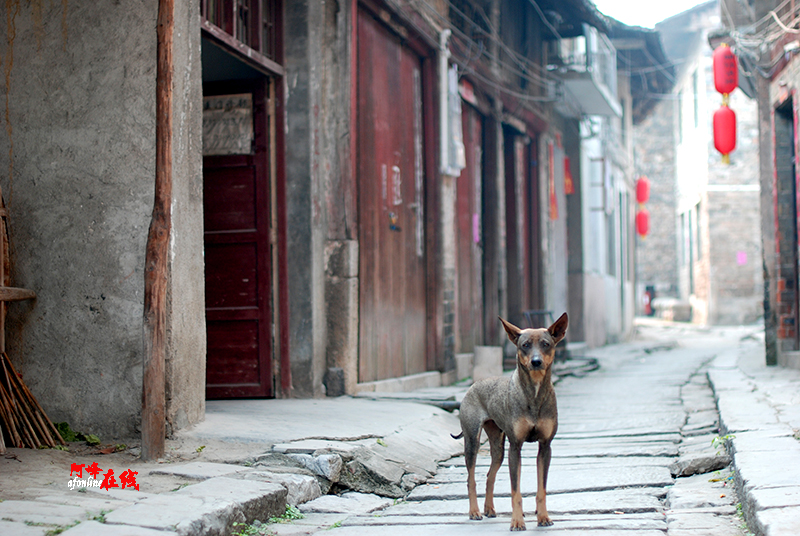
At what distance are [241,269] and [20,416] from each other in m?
2.51

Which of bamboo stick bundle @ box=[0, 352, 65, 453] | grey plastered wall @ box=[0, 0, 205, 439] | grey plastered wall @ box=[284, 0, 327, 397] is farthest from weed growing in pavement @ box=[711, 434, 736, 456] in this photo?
bamboo stick bundle @ box=[0, 352, 65, 453]

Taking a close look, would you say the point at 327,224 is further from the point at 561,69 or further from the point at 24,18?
the point at 561,69

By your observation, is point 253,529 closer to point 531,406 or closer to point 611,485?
point 531,406

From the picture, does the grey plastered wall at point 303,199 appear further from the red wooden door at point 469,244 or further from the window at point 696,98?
the window at point 696,98

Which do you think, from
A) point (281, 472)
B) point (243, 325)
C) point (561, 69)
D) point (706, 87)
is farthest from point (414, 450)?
point (706, 87)

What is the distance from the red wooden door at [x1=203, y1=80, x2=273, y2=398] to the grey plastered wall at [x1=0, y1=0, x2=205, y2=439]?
1.69 m

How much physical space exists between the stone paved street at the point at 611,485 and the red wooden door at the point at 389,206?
5.99 ft

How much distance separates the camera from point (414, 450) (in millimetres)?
5570

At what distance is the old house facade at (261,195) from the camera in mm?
5090

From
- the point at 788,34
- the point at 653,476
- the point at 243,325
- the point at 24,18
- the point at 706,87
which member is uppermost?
the point at 706,87

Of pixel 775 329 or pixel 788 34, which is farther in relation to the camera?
pixel 775 329

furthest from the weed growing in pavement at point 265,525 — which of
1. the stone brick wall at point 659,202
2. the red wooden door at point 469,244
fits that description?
the stone brick wall at point 659,202

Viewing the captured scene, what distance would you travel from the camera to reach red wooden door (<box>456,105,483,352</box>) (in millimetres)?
10820

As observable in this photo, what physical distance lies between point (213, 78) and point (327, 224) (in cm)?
163
